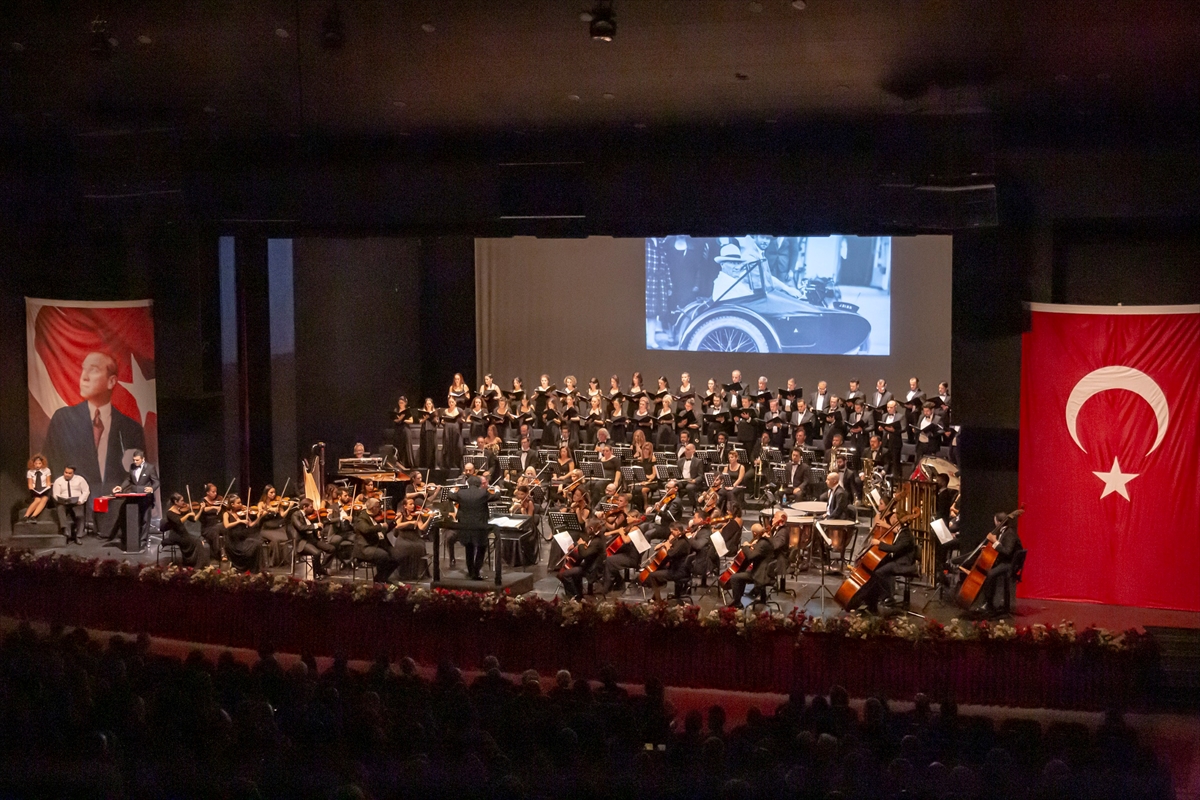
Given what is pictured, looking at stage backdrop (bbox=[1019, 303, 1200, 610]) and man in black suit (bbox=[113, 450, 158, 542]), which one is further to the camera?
man in black suit (bbox=[113, 450, 158, 542])

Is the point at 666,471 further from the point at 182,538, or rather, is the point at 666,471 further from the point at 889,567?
the point at 182,538

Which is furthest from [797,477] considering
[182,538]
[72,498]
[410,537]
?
[72,498]

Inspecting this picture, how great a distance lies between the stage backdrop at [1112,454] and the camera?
43.0 ft

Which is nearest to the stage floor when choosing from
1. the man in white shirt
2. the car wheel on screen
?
the man in white shirt

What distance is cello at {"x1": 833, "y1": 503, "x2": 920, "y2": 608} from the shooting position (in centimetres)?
1255

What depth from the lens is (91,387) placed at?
17.8 meters

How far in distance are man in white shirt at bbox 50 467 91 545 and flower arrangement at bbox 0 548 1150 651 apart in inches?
131

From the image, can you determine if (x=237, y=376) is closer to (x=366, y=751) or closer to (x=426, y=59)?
(x=426, y=59)

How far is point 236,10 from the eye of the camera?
913 centimetres

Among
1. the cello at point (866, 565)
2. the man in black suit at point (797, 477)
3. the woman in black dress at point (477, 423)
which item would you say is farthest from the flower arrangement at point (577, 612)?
the woman in black dress at point (477, 423)

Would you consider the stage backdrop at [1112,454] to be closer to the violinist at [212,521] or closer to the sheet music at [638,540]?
the sheet music at [638,540]

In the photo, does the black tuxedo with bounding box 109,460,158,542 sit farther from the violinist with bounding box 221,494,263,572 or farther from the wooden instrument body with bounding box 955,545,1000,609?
the wooden instrument body with bounding box 955,545,1000,609

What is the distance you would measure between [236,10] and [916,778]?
7143 millimetres

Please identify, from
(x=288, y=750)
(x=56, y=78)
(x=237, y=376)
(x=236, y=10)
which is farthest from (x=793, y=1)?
(x=237, y=376)
